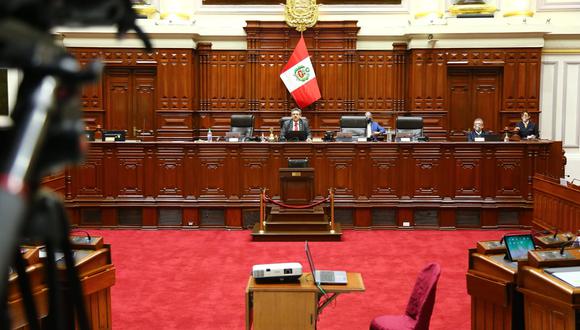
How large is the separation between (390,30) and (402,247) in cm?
643

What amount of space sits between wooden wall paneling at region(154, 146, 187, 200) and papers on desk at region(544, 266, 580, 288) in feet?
21.6

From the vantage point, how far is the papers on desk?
3443 millimetres

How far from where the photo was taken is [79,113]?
75 centimetres

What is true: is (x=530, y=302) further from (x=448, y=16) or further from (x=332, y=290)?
(x=448, y=16)

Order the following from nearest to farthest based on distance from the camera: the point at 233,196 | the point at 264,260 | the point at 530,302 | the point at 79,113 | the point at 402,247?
1. the point at 79,113
2. the point at 530,302
3. the point at 264,260
4. the point at 402,247
5. the point at 233,196

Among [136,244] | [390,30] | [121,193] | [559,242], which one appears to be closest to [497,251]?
[559,242]

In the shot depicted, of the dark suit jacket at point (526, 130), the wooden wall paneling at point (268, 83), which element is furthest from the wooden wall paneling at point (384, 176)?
the wooden wall paneling at point (268, 83)

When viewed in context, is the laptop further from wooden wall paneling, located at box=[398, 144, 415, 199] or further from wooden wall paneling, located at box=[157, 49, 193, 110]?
wooden wall paneling, located at box=[157, 49, 193, 110]

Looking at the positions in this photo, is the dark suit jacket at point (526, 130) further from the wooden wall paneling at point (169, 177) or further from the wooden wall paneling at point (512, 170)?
the wooden wall paneling at point (169, 177)

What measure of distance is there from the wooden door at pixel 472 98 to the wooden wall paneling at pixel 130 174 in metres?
6.99

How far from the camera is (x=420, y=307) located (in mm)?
3900

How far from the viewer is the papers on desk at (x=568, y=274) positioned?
11.3 feet

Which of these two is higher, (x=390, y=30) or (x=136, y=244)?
(x=390, y=30)

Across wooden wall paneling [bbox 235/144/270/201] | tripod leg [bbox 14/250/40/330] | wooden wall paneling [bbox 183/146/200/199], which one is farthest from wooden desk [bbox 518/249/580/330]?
wooden wall paneling [bbox 183/146/200/199]
